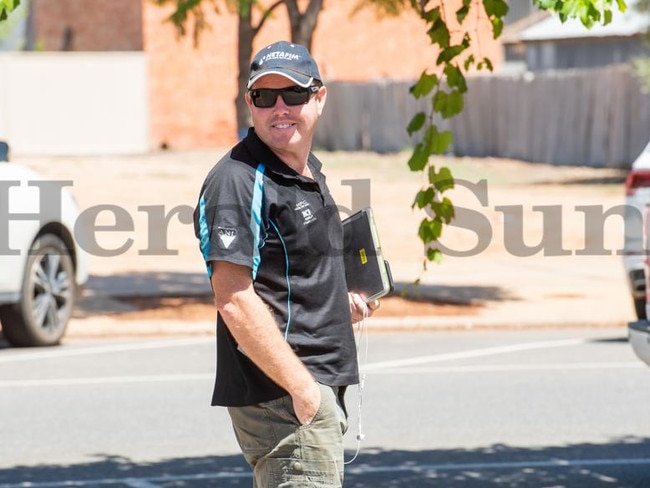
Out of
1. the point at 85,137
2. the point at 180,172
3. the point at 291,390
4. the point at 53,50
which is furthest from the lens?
the point at 53,50

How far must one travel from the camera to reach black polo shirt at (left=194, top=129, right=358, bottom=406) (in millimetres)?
4316

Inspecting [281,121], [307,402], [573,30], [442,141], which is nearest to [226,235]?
[281,121]

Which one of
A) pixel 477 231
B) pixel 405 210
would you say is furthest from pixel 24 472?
pixel 405 210

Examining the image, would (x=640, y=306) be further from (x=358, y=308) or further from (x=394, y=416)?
(x=358, y=308)

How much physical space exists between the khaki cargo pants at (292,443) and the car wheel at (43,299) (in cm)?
689

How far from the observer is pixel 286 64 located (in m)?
4.46

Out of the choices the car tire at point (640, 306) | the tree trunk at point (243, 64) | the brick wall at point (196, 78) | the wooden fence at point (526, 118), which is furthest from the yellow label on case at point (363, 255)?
the brick wall at point (196, 78)

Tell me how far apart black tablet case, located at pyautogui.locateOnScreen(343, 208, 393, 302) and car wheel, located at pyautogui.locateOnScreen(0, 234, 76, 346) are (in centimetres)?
651

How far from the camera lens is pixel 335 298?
4.52 metres

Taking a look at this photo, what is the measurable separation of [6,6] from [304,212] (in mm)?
1857

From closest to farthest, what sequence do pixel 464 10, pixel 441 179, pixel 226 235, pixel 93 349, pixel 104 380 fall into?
1. pixel 226 235
2. pixel 464 10
3. pixel 441 179
4. pixel 104 380
5. pixel 93 349

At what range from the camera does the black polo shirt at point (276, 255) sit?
4.32m

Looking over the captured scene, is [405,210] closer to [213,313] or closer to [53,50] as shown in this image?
[213,313]

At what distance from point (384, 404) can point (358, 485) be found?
2.23 meters
